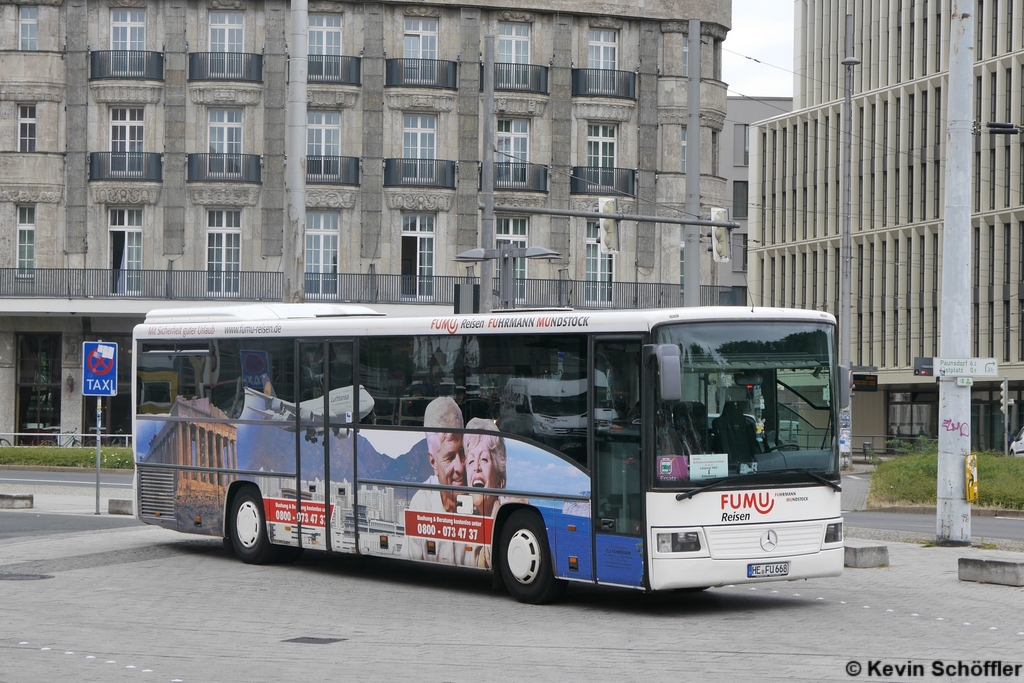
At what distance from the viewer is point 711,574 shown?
13977mm

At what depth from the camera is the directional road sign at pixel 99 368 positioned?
25984mm

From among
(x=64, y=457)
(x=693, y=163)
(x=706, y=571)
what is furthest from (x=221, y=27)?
(x=706, y=571)

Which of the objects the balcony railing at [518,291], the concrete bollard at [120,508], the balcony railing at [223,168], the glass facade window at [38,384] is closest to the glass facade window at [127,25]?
the balcony railing at [223,168]

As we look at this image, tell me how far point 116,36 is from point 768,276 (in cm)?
5415

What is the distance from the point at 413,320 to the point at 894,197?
68692mm

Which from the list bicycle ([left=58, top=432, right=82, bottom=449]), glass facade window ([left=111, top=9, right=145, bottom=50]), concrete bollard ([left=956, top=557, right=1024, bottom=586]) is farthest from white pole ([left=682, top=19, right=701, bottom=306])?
bicycle ([left=58, top=432, right=82, bottom=449])

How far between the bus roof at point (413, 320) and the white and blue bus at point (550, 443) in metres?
0.03

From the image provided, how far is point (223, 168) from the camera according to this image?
51.0 metres

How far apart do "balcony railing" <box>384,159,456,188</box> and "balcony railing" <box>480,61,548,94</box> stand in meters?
3.07

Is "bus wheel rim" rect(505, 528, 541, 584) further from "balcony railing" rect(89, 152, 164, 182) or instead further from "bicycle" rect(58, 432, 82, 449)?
"balcony railing" rect(89, 152, 164, 182)

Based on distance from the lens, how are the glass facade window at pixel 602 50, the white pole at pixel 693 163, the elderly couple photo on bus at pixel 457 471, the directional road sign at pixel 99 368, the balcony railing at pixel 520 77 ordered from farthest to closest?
the glass facade window at pixel 602 50, the balcony railing at pixel 520 77, the white pole at pixel 693 163, the directional road sign at pixel 99 368, the elderly couple photo on bus at pixel 457 471

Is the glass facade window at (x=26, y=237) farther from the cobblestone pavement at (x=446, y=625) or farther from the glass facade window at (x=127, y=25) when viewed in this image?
the cobblestone pavement at (x=446, y=625)

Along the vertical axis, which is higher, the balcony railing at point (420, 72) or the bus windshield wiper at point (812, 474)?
the balcony railing at point (420, 72)

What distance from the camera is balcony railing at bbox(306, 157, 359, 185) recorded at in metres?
51.4
